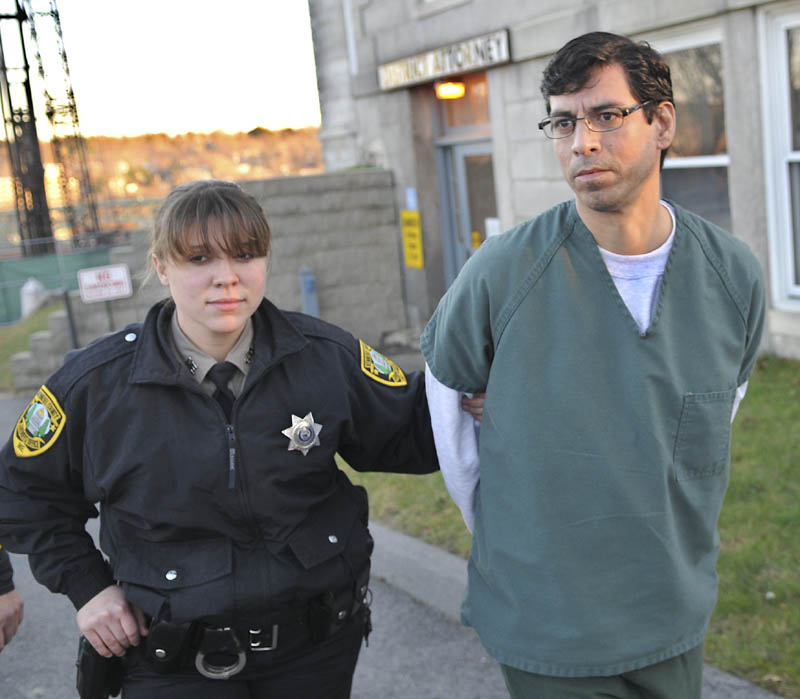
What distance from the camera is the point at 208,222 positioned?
2.39m

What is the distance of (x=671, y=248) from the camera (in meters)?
2.20

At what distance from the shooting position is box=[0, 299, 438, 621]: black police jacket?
2.37 meters

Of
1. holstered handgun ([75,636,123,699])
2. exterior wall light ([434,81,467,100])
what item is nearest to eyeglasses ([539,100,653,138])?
holstered handgun ([75,636,123,699])

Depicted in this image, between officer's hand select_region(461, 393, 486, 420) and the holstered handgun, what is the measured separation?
1.10 metres

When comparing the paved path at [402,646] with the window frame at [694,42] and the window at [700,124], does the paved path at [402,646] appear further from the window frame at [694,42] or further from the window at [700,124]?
the window at [700,124]

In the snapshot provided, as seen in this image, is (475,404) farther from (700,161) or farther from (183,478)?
(700,161)

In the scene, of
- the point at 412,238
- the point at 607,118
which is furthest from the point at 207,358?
the point at 412,238

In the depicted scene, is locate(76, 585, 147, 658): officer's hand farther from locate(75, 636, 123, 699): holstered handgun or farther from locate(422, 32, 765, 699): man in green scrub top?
locate(422, 32, 765, 699): man in green scrub top

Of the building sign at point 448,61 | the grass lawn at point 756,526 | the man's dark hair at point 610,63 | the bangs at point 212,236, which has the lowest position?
the grass lawn at point 756,526

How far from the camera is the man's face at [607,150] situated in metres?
2.11

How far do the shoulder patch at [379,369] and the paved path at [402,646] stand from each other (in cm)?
179

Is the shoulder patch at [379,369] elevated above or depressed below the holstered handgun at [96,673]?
above

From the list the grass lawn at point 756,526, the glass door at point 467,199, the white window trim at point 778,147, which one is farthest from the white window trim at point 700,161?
the glass door at point 467,199

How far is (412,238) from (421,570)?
306 inches
